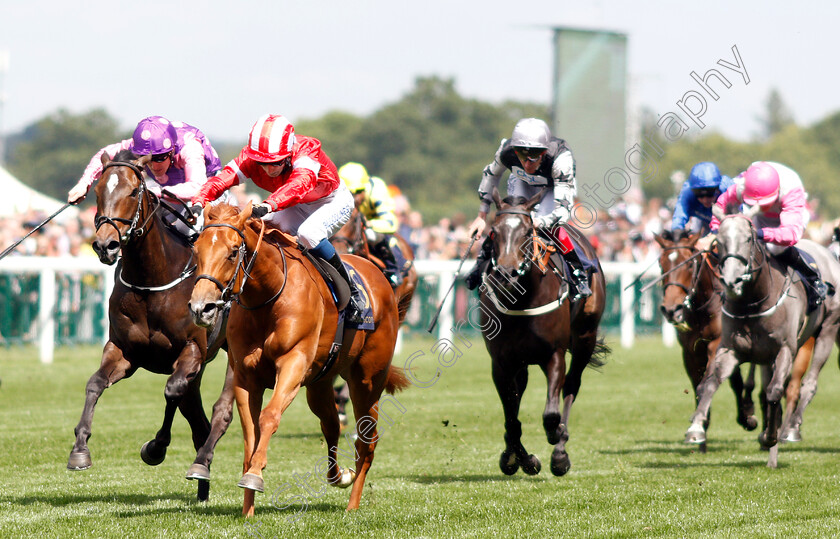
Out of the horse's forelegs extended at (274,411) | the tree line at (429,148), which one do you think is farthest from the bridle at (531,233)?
the tree line at (429,148)

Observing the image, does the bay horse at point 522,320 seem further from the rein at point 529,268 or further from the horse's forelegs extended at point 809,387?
the horse's forelegs extended at point 809,387

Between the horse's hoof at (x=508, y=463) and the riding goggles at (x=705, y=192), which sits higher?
the riding goggles at (x=705, y=192)

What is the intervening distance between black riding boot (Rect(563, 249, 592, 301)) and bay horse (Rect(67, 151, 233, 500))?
246cm

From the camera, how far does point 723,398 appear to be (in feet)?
42.5

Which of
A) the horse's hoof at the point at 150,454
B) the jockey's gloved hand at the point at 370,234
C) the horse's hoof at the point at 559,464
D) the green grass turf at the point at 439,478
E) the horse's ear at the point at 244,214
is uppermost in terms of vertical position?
the horse's ear at the point at 244,214

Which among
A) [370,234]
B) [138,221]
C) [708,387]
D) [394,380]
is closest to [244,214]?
[138,221]

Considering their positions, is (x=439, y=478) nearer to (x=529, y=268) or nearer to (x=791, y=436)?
(x=529, y=268)

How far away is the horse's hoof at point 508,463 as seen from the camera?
739 cm

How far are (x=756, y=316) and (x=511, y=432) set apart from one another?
187 cm

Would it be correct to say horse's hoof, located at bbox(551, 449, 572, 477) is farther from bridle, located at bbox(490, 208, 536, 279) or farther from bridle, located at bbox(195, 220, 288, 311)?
bridle, located at bbox(195, 220, 288, 311)

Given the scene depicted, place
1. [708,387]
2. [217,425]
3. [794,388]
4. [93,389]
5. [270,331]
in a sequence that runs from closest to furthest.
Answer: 1. [270,331]
2. [217,425]
3. [93,389]
4. [708,387]
5. [794,388]

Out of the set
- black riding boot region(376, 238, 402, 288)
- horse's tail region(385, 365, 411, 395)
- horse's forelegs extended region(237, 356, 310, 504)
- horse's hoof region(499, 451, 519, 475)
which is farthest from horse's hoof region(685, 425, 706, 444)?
black riding boot region(376, 238, 402, 288)

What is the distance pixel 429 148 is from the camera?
260ft

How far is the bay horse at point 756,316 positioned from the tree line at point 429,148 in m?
46.8
